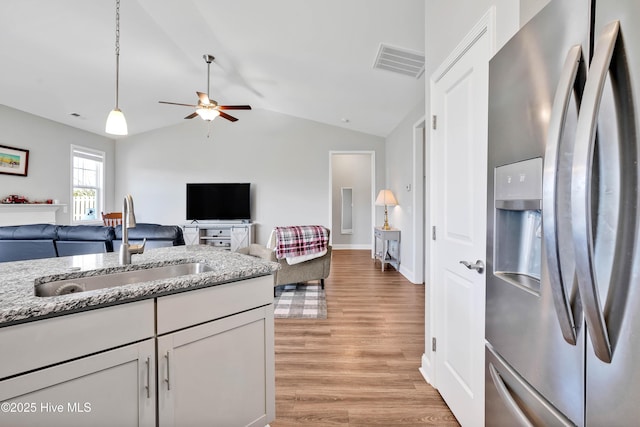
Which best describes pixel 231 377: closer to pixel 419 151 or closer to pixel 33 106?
pixel 419 151

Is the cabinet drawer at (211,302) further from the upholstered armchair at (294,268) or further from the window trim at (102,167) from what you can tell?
the window trim at (102,167)

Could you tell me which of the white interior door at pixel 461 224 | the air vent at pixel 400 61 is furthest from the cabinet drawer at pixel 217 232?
the white interior door at pixel 461 224

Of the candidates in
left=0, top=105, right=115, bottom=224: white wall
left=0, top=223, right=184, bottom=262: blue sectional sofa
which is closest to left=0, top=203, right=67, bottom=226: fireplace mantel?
left=0, top=105, right=115, bottom=224: white wall

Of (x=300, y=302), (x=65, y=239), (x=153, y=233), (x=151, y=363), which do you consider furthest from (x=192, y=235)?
(x=151, y=363)

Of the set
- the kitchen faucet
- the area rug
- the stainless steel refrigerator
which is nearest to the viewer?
the stainless steel refrigerator

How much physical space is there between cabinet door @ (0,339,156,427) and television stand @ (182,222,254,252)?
5142mm

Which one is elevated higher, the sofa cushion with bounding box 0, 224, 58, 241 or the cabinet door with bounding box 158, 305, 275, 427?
the sofa cushion with bounding box 0, 224, 58, 241

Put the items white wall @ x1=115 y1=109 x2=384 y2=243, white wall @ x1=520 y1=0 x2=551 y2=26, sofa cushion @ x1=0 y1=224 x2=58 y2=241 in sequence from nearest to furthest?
1. white wall @ x1=520 y1=0 x2=551 y2=26
2. sofa cushion @ x1=0 y1=224 x2=58 y2=241
3. white wall @ x1=115 y1=109 x2=384 y2=243

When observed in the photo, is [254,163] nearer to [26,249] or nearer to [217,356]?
[26,249]

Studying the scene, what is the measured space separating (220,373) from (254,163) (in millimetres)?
5730

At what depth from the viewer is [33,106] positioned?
4.62m

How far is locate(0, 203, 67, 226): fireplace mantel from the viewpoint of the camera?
172 inches

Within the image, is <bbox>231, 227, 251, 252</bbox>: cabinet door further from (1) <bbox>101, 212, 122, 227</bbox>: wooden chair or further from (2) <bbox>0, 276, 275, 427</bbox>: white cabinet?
(2) <bbox>0, 276, 275, 427</bbox>: white cabinet

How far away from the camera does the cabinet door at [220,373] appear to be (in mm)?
1069
